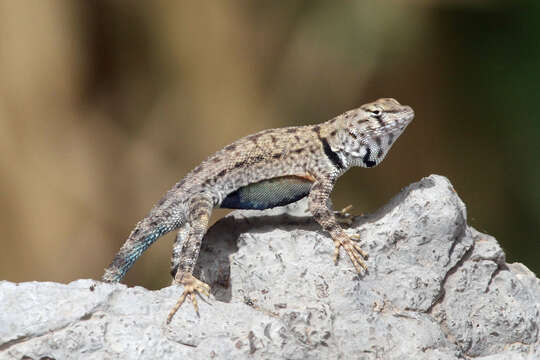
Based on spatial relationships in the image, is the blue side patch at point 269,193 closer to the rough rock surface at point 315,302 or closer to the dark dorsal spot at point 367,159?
the rough rock surface at point 315,302

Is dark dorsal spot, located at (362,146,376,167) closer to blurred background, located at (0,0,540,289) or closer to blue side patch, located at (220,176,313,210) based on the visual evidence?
blue side patch, located at (220,176,313,210)

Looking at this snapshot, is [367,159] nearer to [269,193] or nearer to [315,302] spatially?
[269,193]

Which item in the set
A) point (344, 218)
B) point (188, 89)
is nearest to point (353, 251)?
point (344, 218)

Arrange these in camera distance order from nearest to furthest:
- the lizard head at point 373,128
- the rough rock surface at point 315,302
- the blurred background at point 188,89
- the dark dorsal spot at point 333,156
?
the rough rock surface at point 315,302
the lizard head at point 373,128
the dark dorsal spot at point 333,156
the blurred background at point 188,89

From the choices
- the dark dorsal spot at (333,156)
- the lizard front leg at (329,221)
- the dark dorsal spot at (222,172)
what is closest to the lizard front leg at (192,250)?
the dark dorsal spot at (222,172)

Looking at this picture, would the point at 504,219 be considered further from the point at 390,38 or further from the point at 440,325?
the point at 440,325

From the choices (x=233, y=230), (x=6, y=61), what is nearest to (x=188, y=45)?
(x=6, y=61)
